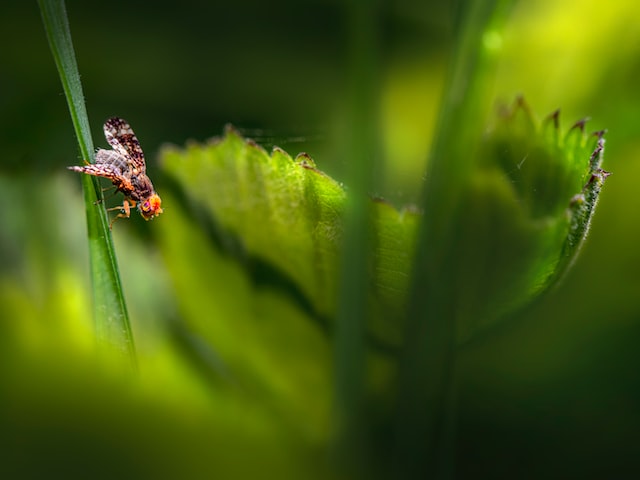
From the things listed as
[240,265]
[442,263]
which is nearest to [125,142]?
[240,265]

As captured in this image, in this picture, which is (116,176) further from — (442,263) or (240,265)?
(442,263)

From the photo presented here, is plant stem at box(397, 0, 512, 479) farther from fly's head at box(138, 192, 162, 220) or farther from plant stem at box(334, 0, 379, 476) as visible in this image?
fly's head at box(138, 192, 162, 220)

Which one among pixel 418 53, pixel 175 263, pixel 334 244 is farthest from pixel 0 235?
pixel 418 53

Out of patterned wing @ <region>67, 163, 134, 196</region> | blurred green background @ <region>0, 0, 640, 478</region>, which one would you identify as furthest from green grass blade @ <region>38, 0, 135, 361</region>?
patterned wing @ <region>67, 163, 134, 196</region>

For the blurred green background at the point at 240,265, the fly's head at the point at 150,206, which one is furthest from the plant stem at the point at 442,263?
the fly's head at the point at 150,206

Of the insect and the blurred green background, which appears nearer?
the blurred green background
